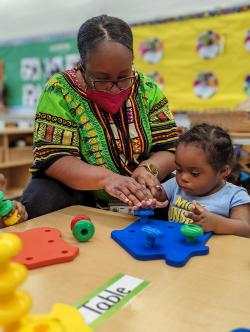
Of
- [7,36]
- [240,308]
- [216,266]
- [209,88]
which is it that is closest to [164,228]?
[216,266]

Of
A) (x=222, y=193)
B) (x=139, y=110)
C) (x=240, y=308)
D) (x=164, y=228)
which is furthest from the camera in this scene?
(x=139, y=110)

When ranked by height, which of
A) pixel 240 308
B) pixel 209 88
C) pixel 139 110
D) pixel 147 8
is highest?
pixel 147 8

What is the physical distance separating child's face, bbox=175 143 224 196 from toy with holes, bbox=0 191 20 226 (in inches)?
17.0

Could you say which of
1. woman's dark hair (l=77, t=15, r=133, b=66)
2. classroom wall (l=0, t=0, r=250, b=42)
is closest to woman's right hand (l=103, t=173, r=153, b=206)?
woman's dark hair (l=77, t=15, r=133, b=66)

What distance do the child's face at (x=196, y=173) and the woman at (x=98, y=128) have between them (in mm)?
85

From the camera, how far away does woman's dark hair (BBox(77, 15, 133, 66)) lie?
3.12ft

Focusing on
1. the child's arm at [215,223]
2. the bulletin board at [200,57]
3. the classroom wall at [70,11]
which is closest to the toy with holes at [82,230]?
the child's arm at [215,223]

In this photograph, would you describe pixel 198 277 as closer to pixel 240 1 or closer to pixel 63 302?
pixel 63 302

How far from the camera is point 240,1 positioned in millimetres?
2240

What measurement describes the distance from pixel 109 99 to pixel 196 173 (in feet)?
1.03

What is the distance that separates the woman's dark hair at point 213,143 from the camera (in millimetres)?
987

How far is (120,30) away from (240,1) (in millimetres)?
1580

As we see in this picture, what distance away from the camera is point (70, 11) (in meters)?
2.96

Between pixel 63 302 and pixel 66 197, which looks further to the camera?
pixel 66 197
